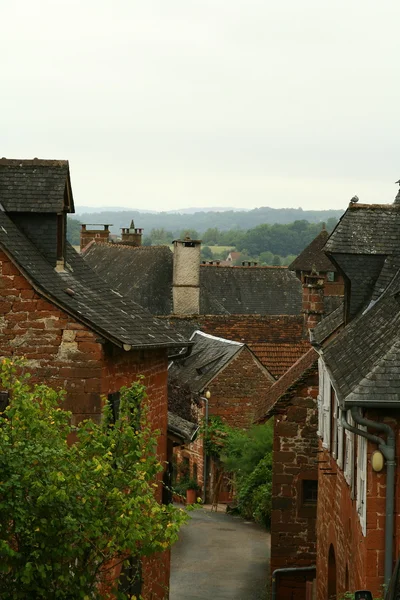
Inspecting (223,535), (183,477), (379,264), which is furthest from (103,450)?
A: (183,477)

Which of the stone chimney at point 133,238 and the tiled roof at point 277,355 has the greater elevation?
the stone chimney at point 133,238

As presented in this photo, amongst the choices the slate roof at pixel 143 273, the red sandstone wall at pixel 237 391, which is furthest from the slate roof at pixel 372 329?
the slate roof at pixel 143 273

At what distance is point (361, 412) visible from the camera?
14844mm

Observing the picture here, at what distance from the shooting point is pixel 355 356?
16.8 m

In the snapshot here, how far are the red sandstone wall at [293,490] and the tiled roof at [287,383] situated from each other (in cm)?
31

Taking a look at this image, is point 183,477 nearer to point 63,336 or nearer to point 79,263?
point 79,263

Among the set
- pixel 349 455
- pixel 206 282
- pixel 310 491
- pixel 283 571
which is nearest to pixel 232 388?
pixel 310 491

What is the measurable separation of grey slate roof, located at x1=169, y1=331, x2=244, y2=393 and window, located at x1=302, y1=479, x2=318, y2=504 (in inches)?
597

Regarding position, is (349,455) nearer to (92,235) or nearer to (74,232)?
(92,235)

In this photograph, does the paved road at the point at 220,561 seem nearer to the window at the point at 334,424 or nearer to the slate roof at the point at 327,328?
the slate roof at the point at 327,328

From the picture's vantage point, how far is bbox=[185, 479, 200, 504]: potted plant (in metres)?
41.8

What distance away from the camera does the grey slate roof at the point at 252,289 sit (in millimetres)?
73562

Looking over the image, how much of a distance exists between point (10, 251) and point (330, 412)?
6.54 m

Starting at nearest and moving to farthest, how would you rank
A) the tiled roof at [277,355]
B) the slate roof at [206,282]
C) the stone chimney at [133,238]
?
the tiled roof at [277,355] < the slate roof at [206,282] < the stone chimney at [133,238]
